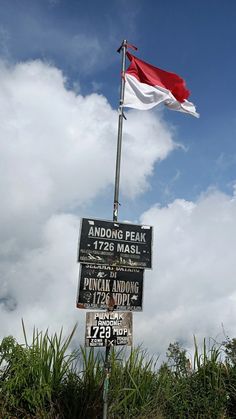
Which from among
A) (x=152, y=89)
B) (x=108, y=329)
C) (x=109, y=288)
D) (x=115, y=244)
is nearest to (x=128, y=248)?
(x=115, y=244)

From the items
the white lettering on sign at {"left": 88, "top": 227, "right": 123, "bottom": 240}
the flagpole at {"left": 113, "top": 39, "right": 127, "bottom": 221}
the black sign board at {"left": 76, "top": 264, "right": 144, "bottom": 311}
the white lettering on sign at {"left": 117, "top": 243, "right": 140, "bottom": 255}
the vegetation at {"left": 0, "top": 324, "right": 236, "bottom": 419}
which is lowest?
the vegetation at {"left": 0, "top": 324, "right": 236, "bottom": 419}

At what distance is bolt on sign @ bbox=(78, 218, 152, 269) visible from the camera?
A: 24.5 ft

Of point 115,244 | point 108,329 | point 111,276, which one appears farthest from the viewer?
point 115,244

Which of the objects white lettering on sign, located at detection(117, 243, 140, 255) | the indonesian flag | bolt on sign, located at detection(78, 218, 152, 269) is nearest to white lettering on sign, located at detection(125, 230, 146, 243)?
bolt on sign, located at detection(78, 218, 152, 269)

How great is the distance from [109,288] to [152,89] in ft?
14.6

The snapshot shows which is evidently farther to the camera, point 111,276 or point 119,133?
point 119,133

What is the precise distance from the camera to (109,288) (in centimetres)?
743

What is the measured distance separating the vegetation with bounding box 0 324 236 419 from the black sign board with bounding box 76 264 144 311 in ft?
3.67

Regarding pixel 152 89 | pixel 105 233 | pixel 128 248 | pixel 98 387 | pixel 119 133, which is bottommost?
pixel 98 387

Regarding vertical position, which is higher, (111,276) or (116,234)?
(116,234)

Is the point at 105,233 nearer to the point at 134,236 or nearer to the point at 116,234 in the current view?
the point at 116,234

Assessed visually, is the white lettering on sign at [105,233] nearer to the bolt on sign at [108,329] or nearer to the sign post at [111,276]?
the sign post at [111,276]

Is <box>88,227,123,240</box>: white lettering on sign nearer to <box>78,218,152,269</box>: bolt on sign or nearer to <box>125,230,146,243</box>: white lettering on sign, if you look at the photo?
<box>78,218,152,269</box>: bolt on sign

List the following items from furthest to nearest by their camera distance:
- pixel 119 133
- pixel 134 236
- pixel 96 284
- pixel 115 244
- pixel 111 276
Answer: pixel 119 133
pixel 134 236
pixel 115 244
pixel 111 276
pixel 96 284
